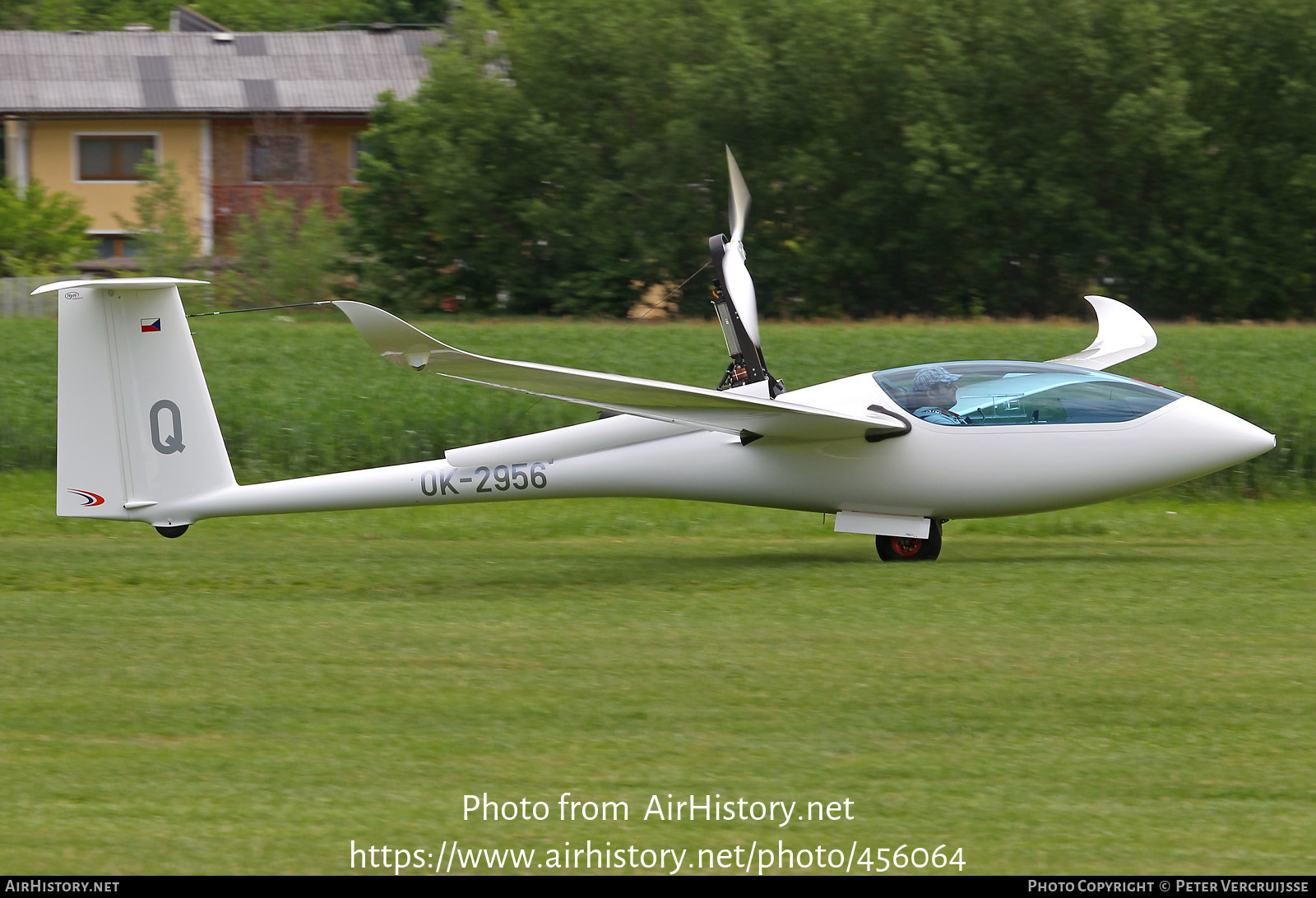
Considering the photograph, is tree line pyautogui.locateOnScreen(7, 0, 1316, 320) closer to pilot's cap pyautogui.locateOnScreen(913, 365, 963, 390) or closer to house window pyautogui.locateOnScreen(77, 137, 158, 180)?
house window pyautogui.locateOnScreen(77, 137, 158, 180)

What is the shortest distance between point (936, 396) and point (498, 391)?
10.9 meters

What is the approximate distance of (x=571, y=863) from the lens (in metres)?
5.07

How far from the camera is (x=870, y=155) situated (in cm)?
3909

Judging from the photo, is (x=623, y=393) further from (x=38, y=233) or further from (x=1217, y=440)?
(x=38, y=233)

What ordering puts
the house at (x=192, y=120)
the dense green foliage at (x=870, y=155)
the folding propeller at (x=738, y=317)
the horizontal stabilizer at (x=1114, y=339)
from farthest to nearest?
1. the house at (x=192, y=120)
2. the dense green foliage at (x=870, y=155)
3. the horizontal stabilizer at (x=1114, y=339)
4. the folding propeller at (x=738, y=317)

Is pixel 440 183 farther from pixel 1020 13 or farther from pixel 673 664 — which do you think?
pixel 673 664

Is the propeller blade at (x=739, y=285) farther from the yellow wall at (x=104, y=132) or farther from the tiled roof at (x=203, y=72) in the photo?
the yellow wall at (x=104, y=132)

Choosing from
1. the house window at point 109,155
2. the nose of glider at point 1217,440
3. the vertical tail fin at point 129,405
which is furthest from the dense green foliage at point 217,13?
the nose of glider at point 1217,440

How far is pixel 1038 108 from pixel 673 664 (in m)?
33.2

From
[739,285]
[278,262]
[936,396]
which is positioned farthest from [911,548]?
[278,262]

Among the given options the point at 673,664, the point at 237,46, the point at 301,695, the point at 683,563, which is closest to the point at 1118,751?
the point at 673,664

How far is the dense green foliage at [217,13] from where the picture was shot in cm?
7006

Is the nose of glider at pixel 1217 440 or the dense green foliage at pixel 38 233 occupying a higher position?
the dense green foliage at pixel 38 233

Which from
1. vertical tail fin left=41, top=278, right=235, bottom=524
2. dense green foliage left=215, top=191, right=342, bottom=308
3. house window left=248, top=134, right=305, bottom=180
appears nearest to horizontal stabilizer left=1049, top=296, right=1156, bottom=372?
vertical tail fin left=41, top=278, right=235, bottom=524
